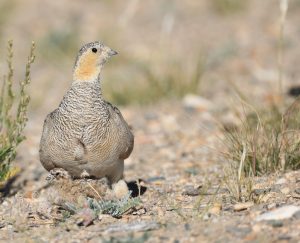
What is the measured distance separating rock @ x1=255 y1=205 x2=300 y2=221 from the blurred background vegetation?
12.8ft

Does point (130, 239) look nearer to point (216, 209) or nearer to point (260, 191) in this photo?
point (216, 209)

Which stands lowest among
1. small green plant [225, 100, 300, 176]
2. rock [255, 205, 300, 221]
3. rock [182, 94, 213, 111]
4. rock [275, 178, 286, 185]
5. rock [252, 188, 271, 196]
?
rock [275, 178, 286, 185]

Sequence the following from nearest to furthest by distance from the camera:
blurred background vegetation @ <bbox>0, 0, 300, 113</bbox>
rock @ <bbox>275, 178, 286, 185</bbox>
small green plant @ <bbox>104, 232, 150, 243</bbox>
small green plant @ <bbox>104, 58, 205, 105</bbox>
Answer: small green plant @ <bbox>104, 232, 150, 243</bbox> < rock @ <bbox>275, 178, 286, 185</bbox> < small green plant @ <bbox>104, 58, 205, 105</bbox> < blurred background vegetation @ <bbox>0, 0, 300, 113</bbox>

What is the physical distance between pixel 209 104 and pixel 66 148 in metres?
3.65

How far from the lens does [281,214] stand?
427cm

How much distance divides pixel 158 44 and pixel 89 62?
7149 millimetres

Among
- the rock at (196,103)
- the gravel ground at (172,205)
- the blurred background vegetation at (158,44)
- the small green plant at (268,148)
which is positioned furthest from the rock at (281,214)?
the rock at (196,103)

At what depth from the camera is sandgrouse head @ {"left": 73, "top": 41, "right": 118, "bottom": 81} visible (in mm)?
5352

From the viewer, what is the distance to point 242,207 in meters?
4.69

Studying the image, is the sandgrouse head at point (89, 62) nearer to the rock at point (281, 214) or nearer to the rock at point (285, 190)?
the rock at point (285, 190)

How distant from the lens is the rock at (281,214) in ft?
13.9

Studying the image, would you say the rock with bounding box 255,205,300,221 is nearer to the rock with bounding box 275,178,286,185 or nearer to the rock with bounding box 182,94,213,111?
the rock with bounding box 275,178,286,185

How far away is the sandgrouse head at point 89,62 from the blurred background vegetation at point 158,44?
3006 millimetres

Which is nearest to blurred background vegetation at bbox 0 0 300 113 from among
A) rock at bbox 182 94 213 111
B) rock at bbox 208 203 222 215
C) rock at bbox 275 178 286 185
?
rock at bbox 182 94 213 111
